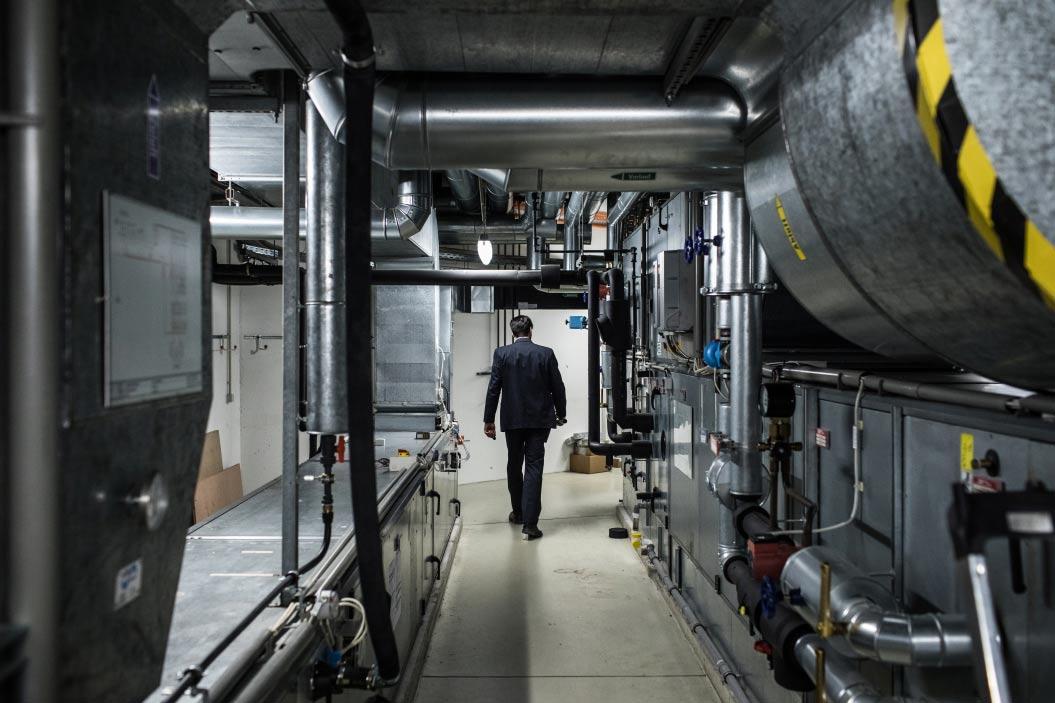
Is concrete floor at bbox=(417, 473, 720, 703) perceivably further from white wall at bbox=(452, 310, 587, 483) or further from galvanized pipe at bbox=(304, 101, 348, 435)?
white wall at bbox=(452, 310, 587, 483)

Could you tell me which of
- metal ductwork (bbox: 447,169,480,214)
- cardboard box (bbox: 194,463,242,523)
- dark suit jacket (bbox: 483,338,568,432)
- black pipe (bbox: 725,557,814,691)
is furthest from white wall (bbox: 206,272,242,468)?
black pipe (bbox: 725,557,814,691)

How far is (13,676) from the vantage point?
2.06ft

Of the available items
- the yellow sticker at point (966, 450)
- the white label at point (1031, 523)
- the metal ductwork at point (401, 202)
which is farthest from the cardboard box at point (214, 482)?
the white label at point (1031, 523)

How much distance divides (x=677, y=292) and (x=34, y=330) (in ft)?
9.16

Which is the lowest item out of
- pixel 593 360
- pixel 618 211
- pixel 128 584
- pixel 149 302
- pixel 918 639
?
pixel 918 639

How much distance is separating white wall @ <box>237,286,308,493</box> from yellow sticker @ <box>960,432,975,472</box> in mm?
4675

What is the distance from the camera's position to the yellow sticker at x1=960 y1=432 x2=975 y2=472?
4.12 ft

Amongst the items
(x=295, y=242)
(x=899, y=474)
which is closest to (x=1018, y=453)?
(x=899, y=474)

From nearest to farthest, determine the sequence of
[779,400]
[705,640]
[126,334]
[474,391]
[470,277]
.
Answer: [126,334], [779,400], [705,640], [470,277], [474,391]

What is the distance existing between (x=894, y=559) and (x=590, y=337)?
92.8 inches

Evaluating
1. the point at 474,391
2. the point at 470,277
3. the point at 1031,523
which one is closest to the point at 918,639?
the point at 1031,523

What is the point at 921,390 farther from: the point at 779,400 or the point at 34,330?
the point at 34,330

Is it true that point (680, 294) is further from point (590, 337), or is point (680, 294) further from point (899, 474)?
point (899, 474)

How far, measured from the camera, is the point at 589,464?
6.74 meters
